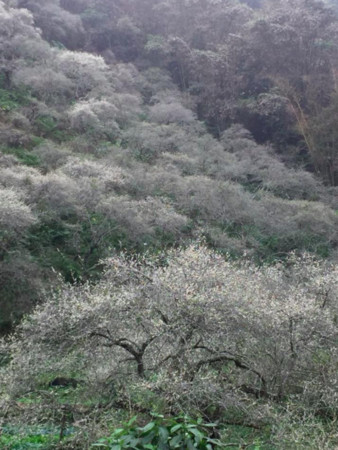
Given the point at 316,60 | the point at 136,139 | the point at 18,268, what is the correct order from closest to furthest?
the point at 18,268 → the point at 136,139 → the point at 316,60

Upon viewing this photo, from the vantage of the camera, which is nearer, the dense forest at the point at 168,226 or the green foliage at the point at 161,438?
the green foliage at the point at 161,438

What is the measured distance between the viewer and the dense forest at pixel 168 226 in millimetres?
5418

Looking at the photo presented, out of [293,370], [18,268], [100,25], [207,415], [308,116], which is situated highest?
[100,25]

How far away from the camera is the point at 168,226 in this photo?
14.6m

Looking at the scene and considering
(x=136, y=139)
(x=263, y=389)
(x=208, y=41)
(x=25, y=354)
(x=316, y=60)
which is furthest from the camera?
(x=208, y=41)

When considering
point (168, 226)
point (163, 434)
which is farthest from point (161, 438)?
point (168, 226)

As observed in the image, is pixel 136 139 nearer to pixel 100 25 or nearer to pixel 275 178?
pixel 275 178

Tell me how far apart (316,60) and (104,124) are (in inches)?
598

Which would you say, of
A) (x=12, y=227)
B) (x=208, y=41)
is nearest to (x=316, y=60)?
(x=208, y=41)

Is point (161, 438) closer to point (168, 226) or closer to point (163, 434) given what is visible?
point (163, 434)

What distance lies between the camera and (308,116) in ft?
85.9

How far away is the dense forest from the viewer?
5.42 meters

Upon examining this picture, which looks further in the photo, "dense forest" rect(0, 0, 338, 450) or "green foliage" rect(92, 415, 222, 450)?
"dense forest" rect(0, 0, 338, 450)

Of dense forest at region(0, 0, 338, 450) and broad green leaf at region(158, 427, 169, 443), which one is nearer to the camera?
broad green leaf at region(158, 427, 169, 443)
